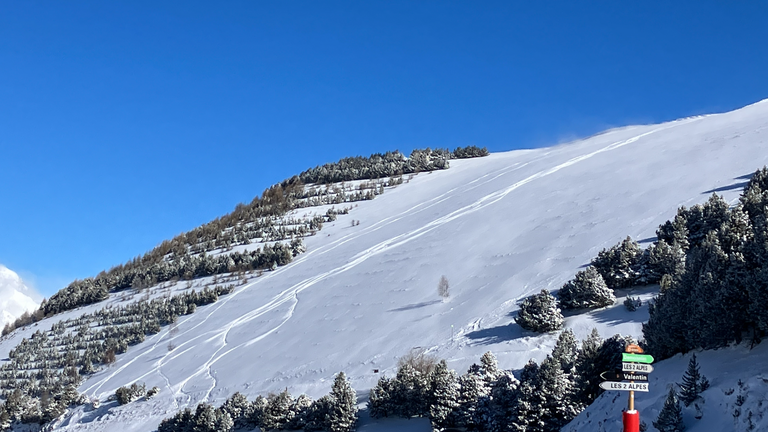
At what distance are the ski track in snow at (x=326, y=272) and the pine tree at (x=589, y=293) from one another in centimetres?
320

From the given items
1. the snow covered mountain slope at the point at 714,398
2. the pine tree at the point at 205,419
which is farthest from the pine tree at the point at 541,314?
the pine tree at the point at 205,419

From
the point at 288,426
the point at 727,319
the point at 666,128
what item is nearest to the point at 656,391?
the point at 727,319

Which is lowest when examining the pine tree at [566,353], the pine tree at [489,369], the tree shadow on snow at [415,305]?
the pine tree at [489,369]

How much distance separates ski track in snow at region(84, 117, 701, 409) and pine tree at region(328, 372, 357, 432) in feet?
14.1

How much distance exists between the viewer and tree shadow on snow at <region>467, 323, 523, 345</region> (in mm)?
18750

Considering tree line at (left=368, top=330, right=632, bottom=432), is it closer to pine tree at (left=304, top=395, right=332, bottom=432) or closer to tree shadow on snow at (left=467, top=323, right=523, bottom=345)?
pine tree at (left=304, top=395, right=332, bottom=432)

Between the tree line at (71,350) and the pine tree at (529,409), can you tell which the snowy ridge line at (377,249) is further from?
the pine tree at (529,409)

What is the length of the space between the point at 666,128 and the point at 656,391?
36746 mm

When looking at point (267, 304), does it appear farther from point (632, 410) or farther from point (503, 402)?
point (632, 410)

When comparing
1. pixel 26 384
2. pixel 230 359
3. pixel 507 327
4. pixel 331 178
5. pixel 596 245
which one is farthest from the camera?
pixel 331 178

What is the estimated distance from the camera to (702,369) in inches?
392

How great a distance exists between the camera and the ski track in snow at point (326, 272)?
25438mm

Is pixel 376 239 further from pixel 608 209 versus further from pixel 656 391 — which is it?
pixel 656 391

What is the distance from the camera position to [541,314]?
18.2 m
